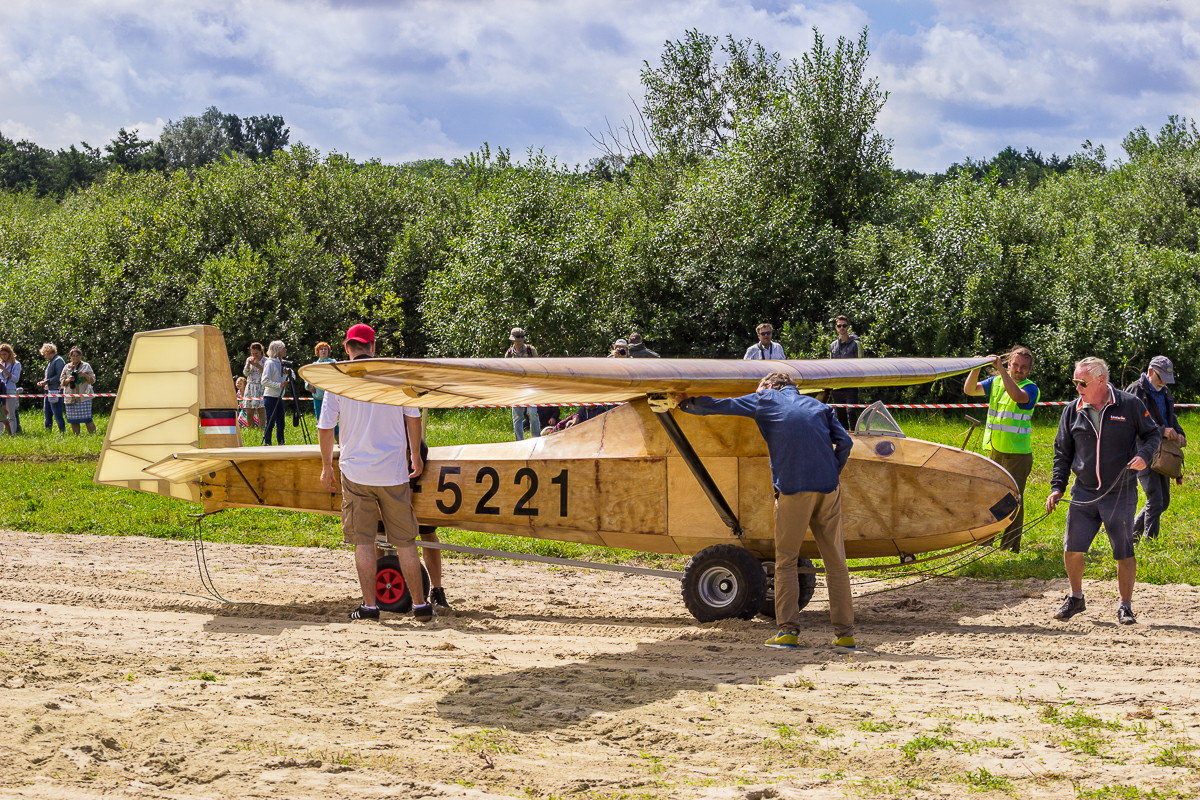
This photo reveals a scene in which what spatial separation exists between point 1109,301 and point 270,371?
17.9 meters

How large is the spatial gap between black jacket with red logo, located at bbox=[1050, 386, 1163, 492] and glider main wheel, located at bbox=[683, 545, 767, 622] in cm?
253

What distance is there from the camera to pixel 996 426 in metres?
10.9

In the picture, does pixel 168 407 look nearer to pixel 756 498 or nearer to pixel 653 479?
pixel 653 479

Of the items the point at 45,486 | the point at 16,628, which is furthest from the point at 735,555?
the point at 45,486

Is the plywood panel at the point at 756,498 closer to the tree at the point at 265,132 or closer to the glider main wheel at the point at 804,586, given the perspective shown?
the glider main wheel at the point at 804,586

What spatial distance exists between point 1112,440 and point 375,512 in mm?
5546

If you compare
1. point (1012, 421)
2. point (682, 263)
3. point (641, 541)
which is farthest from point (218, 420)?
point (682, 263)

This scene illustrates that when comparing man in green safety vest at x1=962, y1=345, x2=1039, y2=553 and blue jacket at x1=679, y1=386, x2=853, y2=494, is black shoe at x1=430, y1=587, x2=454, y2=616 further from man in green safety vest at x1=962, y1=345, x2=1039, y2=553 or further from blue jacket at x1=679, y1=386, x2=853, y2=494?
man in green safety vest at x1=962, y1=345, x2=1039, y2=553

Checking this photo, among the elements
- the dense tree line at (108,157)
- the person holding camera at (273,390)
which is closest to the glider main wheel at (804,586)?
the person holding camera at (273,390)

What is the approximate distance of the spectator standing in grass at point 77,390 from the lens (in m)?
21.1

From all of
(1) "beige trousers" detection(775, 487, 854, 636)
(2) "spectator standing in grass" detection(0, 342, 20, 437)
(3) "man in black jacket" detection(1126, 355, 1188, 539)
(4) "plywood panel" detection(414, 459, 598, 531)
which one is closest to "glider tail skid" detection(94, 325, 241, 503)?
(4) "plywood panel" detection(414, 459, 598, 531)

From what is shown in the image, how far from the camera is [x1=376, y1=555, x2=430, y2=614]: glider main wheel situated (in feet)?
28.9

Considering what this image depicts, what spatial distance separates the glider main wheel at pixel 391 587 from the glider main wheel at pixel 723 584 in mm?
2171

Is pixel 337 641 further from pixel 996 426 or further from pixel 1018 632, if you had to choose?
pixel 996 426
